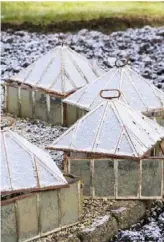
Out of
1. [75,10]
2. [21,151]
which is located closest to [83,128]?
[21,151]

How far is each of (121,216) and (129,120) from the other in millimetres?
1623

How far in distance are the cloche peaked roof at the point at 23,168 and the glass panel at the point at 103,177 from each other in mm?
992

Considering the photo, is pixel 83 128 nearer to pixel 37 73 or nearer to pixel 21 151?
pixel 21 151

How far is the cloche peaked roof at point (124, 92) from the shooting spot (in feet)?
43.0

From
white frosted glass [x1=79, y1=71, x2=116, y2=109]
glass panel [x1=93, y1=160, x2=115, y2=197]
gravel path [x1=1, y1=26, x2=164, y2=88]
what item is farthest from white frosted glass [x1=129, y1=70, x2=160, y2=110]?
gravel path [x1=1, y1=26, x2=164, y2=88]

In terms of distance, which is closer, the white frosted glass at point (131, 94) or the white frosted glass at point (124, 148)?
the white frosted glass at point (124, 148)

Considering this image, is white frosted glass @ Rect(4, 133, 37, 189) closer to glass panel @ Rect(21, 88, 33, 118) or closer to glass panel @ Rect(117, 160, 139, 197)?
glass panel @ Rect(117, 160, 139, 197)

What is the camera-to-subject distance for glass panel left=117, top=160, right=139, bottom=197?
35.4 feet

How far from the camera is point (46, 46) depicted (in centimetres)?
2198

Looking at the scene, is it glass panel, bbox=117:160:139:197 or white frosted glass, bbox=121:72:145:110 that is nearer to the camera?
glass panel, bbox=117:160:139:197

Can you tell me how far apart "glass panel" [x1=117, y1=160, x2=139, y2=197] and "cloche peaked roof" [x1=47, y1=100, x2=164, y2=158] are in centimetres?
19

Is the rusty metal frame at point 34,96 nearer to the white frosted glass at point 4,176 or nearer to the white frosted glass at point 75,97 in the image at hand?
the white frosted glass at point 75,97

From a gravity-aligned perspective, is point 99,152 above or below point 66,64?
below

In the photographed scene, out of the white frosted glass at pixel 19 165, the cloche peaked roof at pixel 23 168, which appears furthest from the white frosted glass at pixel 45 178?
the white frosted glass at pixel 19 165
